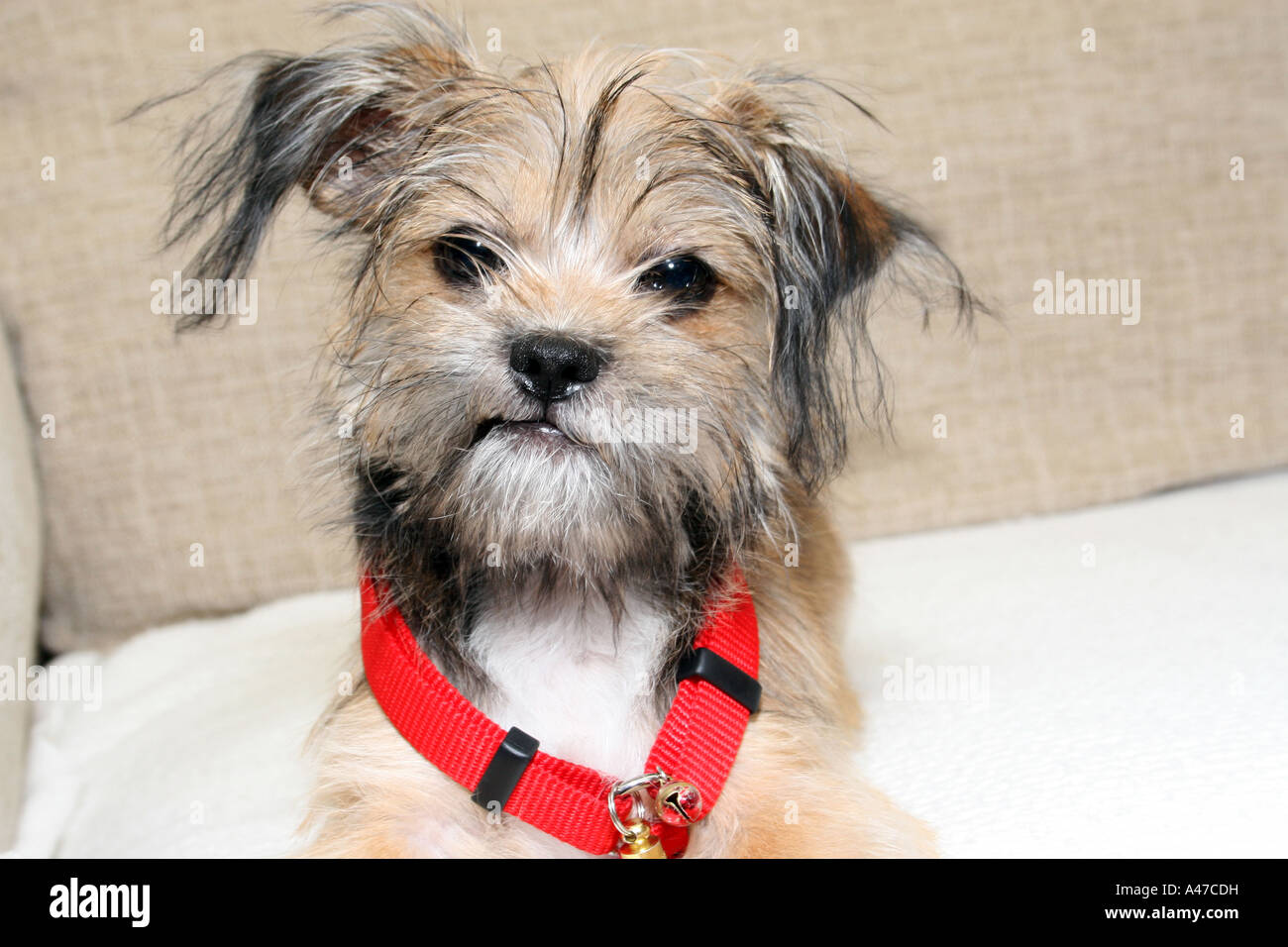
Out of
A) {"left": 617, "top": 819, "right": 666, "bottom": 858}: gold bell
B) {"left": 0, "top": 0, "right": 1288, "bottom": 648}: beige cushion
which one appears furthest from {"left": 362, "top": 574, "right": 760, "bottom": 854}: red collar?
{"left": 0, "top": 0, "right": 1288, "bottom": 648}: beige cushion

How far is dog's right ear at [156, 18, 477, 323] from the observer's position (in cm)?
207

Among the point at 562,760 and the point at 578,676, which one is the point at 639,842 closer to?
the point at 562,760

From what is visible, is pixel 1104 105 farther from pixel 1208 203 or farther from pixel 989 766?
pixel 989 766

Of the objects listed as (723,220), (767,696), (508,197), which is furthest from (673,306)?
(767,696)

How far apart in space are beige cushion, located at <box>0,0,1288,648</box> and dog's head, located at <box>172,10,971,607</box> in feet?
3.73

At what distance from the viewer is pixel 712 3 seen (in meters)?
3.56

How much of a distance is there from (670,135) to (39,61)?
7.38ft

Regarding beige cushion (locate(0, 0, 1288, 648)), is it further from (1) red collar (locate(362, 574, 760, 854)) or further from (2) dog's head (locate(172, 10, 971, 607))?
(1) red collar (locate(362, 574, 760, 854))

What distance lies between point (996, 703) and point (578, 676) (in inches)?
37.3

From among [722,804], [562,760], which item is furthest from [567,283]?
[722,804]

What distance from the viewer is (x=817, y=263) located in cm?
200

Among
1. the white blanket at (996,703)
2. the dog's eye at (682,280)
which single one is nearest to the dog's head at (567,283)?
the dog's eye at (682,280)

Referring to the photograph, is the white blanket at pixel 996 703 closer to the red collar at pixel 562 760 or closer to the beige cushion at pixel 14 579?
the beige cushion at pixel 14 579

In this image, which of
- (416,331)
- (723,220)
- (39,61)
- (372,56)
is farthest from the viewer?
(39,61)
